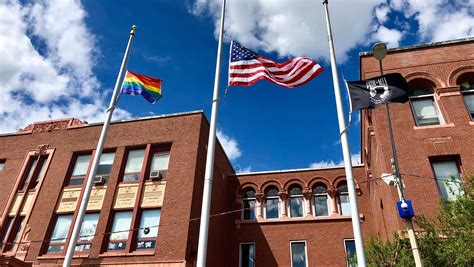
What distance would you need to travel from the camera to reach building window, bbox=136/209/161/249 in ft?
58.4

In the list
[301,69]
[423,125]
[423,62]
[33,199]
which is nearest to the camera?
[301,69]

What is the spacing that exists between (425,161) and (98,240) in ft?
53.0

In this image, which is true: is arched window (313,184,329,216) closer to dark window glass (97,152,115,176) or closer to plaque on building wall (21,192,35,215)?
dark window glass (97,152,115,176)

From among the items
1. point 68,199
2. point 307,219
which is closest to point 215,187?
point 307,219

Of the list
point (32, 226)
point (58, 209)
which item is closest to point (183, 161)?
point (58, 209)

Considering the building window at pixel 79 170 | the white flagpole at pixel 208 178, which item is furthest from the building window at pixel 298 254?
the white flagpole at pixel 208 178

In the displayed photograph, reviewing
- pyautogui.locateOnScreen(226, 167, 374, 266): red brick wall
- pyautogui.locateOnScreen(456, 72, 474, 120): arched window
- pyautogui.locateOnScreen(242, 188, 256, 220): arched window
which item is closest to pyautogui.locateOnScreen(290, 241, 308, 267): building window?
pyautogui.locateOnScreen(226, 167, 374, 266): red brick wall

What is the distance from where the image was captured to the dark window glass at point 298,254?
2278 centimetres

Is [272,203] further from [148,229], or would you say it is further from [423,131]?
[423,131]

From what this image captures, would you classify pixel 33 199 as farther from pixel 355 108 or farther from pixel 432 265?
pixel 432 265

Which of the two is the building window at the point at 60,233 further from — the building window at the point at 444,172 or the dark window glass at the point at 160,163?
the building window at the point at 444,172

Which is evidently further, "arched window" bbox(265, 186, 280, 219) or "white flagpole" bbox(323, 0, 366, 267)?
"arched window" bbox(265, 186, 280, 219)

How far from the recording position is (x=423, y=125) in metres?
18.1

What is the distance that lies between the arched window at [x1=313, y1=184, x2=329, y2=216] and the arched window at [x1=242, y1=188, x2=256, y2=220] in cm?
429
